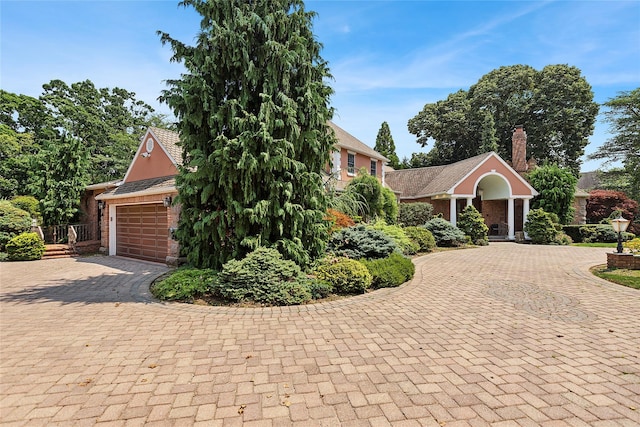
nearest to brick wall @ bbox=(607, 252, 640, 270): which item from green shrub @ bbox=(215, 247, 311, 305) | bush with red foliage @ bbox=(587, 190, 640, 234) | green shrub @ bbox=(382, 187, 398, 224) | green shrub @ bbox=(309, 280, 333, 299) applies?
green shrub @ bbox=(382, 187, 398, 224)

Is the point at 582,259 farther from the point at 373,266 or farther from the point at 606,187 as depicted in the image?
the point at 606,187

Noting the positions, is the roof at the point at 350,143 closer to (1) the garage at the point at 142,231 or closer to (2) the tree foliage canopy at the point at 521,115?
(1) the garage at the point at 142,231

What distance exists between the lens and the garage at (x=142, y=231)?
38.7 ft

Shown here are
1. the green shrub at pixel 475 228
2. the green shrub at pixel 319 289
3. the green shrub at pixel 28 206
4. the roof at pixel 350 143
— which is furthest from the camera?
the roof at pixel 350 143

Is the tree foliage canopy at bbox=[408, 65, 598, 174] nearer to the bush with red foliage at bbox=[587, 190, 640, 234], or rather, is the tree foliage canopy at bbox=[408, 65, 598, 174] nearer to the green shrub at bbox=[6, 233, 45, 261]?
the bush with red foliage at bbox=[587, 190, 640, 234]

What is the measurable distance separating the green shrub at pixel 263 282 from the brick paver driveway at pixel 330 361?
1.50ft

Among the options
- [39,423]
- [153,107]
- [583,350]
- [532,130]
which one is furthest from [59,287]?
[532,130]

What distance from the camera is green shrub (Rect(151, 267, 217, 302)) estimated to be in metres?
6.41

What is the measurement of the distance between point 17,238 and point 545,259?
22056 millimetres

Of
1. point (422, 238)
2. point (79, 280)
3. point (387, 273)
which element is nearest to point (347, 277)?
point (387, 273)

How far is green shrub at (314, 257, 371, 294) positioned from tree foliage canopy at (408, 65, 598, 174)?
31.6m

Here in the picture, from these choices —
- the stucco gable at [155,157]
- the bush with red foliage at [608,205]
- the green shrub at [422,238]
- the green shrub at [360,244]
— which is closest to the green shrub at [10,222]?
the stucco gable at [155,157]

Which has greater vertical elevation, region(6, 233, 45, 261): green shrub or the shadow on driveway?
region(6, 233, 45, 261): green shrub

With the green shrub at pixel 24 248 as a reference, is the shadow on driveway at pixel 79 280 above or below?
below
